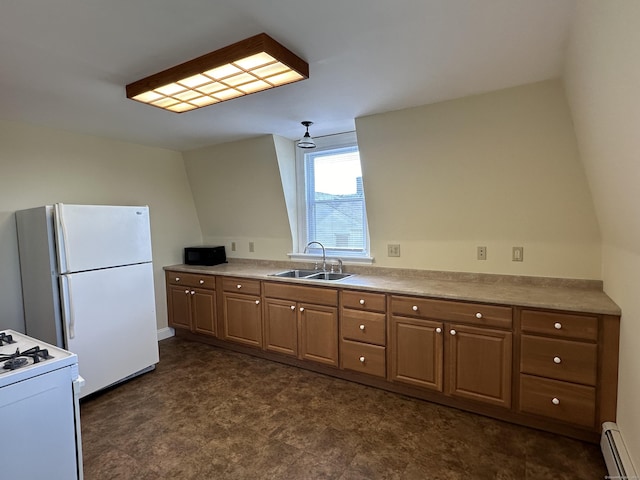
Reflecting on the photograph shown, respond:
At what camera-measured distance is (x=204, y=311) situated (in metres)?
3.85

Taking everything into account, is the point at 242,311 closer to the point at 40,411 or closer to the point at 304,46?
the point at 40,411

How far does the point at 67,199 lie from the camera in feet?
10.7

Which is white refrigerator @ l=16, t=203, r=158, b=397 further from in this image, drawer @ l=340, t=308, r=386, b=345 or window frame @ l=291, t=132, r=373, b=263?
drawer @ l=340, t=308, r=386, b=345

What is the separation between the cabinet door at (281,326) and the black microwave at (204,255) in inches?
47.9

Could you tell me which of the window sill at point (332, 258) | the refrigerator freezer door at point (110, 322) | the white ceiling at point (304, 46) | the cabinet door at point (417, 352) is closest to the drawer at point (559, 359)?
the cabinet door at point (417, 352)

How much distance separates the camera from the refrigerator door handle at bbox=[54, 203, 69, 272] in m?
2.52

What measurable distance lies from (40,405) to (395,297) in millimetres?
2209

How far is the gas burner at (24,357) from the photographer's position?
1502 mm

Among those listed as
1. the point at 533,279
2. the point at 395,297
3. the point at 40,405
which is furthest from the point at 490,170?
the point at 40,405

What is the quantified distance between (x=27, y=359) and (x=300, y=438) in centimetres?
159

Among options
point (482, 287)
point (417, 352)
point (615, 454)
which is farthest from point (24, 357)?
point (615, 454)

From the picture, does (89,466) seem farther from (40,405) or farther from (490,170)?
(490,170)

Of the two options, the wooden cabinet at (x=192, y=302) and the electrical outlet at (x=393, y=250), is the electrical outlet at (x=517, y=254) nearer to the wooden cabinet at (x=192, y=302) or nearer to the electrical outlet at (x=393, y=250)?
the electrical outlet at (x=393, y=250)

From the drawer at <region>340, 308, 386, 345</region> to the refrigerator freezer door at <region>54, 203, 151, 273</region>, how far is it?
6.34ft
